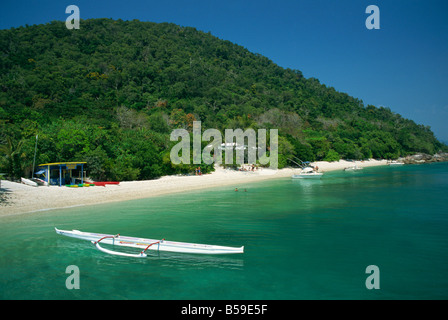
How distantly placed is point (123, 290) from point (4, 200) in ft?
54.9

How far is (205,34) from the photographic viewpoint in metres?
155

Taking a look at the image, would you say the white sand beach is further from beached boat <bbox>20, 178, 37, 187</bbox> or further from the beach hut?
the beach hut

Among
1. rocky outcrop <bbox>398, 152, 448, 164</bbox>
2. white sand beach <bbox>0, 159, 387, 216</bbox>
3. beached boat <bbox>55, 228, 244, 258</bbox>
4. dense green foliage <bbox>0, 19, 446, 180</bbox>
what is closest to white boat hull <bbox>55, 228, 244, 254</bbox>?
beached boat <bbox>55, 228, 244, 258</bbox>

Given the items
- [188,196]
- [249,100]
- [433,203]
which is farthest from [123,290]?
[249,100]

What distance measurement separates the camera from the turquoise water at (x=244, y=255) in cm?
876

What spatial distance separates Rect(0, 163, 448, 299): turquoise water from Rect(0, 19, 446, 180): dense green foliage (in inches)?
486

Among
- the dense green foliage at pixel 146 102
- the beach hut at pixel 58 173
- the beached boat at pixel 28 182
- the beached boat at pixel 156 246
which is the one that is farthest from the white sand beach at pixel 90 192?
the beached boat at pixel 156 246

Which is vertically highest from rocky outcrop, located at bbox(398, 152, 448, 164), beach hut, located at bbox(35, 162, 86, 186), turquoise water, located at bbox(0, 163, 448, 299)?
rocky outcrop, located at bbox(398, 152, 448, 164)

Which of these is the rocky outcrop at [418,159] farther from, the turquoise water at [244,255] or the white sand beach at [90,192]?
the turquoise water at [244,255]

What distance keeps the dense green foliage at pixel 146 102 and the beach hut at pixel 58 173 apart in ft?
4.30

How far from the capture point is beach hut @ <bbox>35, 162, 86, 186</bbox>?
25.7 meters

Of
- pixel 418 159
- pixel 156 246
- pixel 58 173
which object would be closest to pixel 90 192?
pixel 58 173

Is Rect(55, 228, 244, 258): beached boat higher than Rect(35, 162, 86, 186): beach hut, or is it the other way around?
Rect(35, 162, 86, 186): beach hut

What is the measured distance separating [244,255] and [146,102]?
2770 inches
